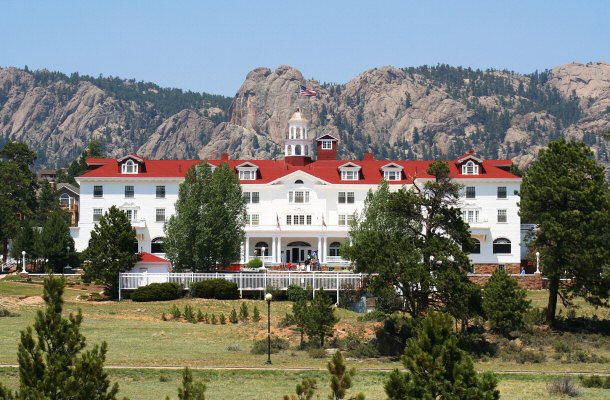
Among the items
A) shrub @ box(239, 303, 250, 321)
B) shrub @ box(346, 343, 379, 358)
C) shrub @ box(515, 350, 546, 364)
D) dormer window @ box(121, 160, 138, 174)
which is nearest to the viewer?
shrub @ box(515, 350, 546, 364)

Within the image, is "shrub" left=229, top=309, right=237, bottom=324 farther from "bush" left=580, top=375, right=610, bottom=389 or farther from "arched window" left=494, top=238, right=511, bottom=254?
"arched window" left=494, top=238, right=511, bottom=254

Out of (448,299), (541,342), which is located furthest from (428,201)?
(541,342)

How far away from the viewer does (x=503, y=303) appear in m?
43.2

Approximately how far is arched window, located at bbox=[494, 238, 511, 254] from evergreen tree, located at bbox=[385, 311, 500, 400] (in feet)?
196

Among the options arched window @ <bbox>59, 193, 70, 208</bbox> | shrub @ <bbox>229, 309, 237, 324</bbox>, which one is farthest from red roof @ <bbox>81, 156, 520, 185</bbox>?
arched window @ <bbox>59, 193, 70, 208</bbox>

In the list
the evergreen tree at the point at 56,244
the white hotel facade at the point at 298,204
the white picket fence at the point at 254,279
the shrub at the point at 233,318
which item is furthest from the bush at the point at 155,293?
the white hotel facade at the point at 298,204

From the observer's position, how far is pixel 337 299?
195 feet

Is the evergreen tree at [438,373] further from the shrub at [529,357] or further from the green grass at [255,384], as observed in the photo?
the shrub at [529,357]

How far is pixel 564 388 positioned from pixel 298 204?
52910 mm

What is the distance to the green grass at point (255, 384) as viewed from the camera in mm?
29453

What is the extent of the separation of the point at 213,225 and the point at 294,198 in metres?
19.0

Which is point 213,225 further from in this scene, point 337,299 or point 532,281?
point 532,281

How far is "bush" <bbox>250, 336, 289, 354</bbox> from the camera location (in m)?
39.6

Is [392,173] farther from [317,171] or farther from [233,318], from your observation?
[233,318]
